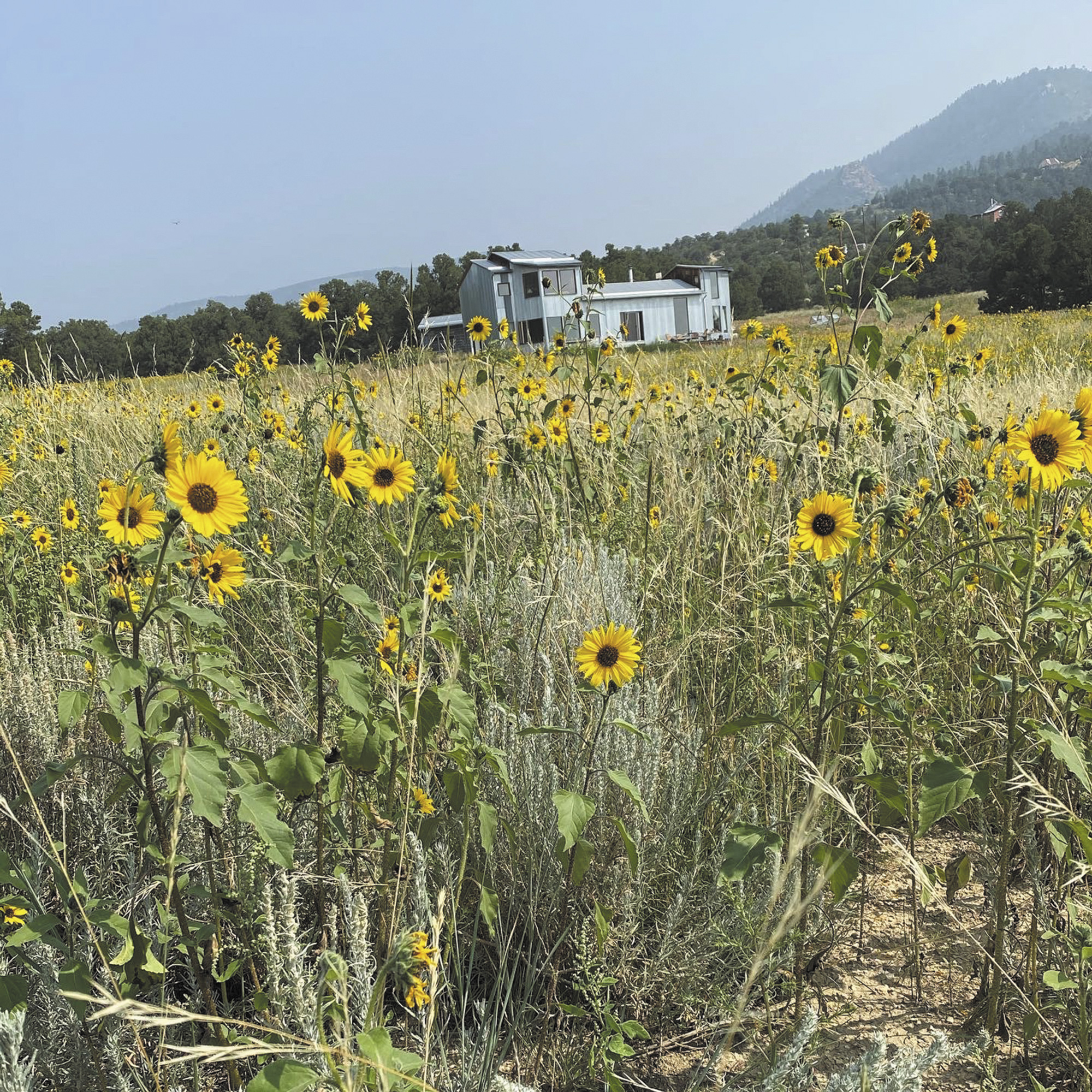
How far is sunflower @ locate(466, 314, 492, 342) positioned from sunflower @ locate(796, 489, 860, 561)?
3.09 meters

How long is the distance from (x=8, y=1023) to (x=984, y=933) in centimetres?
197

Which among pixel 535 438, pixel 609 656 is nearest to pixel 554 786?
pixel 609 656

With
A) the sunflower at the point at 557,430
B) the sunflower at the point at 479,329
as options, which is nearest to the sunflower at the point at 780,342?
the sunflower at the point at 557,430

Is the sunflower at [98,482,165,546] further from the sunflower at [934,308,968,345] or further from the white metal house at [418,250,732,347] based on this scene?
the white metal house at [418,250,732,347]

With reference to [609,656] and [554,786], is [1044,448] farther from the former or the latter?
[554,786]

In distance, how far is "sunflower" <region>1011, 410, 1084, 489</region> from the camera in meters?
1.63

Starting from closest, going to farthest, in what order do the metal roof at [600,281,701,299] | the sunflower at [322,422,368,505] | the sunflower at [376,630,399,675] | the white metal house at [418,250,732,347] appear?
the sunflower at [322,422,368,505], the sunflower at [376,630,399,675], the white metal house at [418,250,732,347], the metal roof at [600,281,701,299]

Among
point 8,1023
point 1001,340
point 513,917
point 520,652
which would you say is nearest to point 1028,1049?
point 513,917

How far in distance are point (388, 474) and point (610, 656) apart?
25.3 inches

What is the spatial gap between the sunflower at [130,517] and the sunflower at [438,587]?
69 cm

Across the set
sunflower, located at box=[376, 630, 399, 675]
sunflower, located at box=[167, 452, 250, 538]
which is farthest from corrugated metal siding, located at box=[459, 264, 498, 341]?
sunflower, located at box=[167, 452, 250, 538]

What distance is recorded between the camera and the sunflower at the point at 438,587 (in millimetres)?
2025

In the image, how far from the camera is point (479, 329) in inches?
185

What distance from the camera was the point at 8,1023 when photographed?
959 mm
